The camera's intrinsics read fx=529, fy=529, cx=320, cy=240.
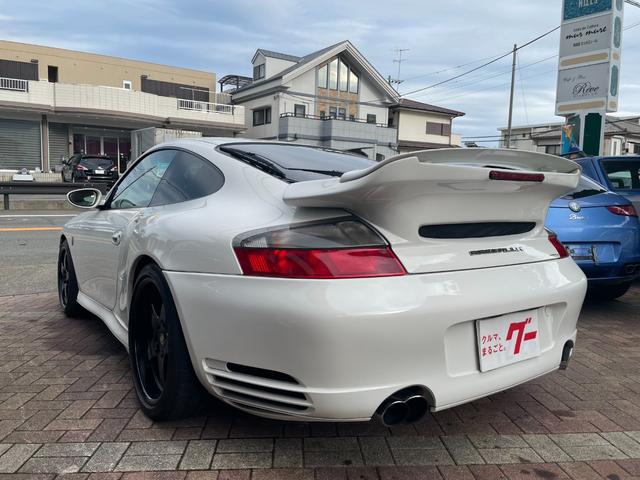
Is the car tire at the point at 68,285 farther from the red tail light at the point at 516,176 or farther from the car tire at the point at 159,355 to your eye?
the red tail light at the point at 516,176

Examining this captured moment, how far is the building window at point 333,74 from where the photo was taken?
3522 centimetres

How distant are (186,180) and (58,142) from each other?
2959 centimetres

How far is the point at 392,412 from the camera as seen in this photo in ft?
6.64

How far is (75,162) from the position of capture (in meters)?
21.4

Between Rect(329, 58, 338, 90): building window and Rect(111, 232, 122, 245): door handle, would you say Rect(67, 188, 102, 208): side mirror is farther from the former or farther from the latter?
Rect(329, 58, 338, 90): building window

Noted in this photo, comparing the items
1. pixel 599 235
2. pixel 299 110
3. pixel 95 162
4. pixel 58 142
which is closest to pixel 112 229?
pixel 599 235

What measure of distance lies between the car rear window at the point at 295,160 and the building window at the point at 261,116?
103ft

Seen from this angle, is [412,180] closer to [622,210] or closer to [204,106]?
[622,210]

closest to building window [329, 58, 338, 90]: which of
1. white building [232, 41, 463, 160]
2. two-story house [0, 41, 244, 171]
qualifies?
white building [232, 41, 463, 160]

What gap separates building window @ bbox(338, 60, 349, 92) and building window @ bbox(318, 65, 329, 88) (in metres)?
1.24

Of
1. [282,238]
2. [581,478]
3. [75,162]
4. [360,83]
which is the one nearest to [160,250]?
[282,238]

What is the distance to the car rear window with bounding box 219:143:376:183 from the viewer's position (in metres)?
2.52

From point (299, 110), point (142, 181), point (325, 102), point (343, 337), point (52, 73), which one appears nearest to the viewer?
point (343, 337)

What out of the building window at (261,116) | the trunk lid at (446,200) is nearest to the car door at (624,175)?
the trunk lid at (446,200)
